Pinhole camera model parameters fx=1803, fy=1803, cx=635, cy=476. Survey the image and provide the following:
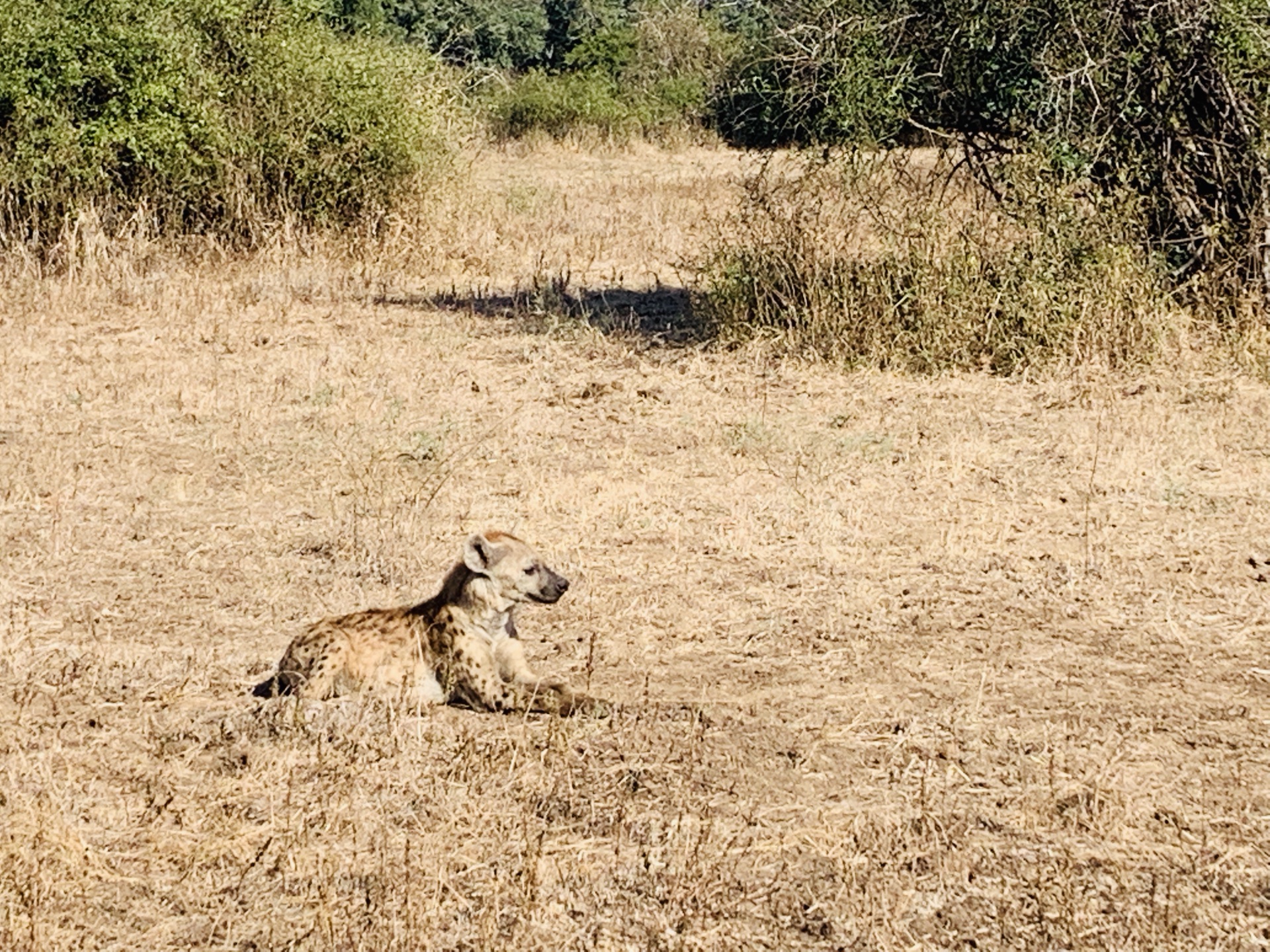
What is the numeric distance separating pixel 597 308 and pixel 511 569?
32.5 ft

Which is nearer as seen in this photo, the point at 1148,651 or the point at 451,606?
the point at 451,606

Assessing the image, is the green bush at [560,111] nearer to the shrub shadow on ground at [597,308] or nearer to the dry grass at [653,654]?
the shrub shadow on ground at [597,308]

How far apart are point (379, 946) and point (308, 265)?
13977mm

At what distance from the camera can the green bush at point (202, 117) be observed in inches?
682

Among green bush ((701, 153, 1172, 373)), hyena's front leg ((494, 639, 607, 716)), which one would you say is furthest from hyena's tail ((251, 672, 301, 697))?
green bush ((701, 153, 1172, 373))

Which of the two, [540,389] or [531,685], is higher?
[531,685]

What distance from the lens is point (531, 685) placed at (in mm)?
7133

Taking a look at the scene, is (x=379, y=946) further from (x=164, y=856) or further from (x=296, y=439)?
(x=296, y=439)

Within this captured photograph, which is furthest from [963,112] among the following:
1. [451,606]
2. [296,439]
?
[451,606]

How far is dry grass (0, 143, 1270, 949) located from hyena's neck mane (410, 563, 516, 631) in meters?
0.50

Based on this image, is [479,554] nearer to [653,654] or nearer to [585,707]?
[585,707]

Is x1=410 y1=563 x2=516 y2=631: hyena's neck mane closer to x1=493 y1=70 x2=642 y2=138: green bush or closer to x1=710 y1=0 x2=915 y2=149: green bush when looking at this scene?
x1=710 y1=0 x2=915 y2=149: green bush

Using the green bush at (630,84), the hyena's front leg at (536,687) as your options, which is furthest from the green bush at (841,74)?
the green bush at (630,84)

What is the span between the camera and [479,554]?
721 centimetres
